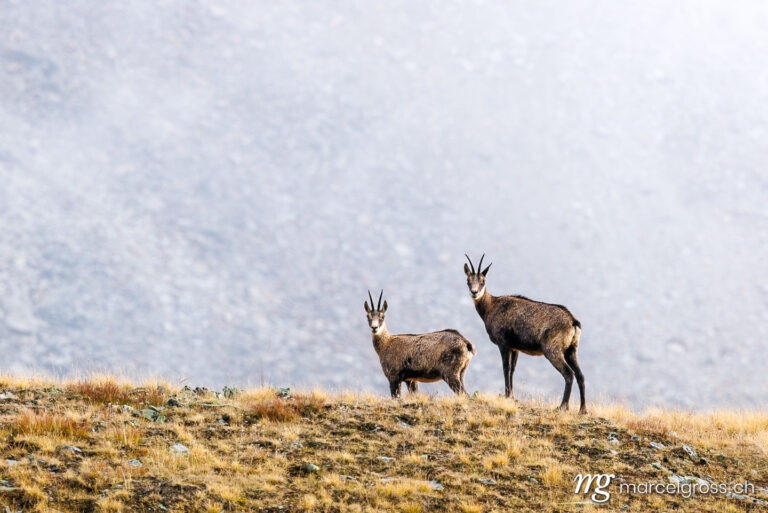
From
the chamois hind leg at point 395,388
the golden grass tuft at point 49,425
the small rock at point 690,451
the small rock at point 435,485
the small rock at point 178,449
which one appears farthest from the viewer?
the chamois hind leg at point 395,388

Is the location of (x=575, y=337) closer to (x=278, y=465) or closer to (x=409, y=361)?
(x=409, y=361)

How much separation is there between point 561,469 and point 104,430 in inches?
302

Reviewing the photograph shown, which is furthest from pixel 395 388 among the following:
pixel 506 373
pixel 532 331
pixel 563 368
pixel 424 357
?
pixel 563 368

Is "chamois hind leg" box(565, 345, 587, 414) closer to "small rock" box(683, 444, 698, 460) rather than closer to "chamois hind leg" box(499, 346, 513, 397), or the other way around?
"chamois hind leg" box(499, 346, 513, 397)

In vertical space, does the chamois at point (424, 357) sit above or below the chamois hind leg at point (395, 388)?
above

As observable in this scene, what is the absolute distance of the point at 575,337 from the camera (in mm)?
17375

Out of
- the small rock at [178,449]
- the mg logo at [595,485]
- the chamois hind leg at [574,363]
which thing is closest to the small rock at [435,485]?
the mg logo at [595,485]

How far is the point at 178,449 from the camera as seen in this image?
1291 centimetres

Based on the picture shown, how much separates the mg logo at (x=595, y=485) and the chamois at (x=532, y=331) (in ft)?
12.7

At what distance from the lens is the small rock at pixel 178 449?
41.8 feet

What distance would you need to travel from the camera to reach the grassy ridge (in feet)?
37.3

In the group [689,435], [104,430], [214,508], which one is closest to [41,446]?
[104,430]

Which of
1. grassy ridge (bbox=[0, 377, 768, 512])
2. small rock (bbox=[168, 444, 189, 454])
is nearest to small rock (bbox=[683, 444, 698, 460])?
grassy ridge (bbox=[0, 377, 768, 512])

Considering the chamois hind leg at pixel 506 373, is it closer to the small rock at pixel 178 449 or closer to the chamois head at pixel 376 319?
the chamois head at pixel 376 319
